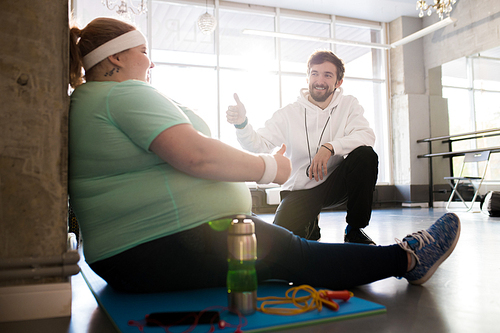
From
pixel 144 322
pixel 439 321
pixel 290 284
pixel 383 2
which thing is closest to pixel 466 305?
pixel 439 321

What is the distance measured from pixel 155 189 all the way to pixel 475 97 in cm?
823

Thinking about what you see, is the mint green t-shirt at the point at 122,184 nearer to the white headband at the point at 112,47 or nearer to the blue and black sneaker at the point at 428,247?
the white headband at the point at 112,47

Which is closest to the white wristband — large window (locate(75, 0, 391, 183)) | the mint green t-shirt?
the mint green t-shirt

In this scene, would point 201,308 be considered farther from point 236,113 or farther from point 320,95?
point 320,95

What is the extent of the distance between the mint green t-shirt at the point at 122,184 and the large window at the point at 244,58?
610 cm

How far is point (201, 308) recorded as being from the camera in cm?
108

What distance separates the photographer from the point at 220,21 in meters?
7.78

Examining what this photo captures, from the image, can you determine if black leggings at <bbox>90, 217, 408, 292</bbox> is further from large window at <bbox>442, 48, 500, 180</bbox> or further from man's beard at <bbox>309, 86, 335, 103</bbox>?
large window at <bbox>442, 48, 500, 180</bbox>

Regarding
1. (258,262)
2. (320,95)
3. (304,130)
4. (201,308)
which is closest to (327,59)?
(320,95)

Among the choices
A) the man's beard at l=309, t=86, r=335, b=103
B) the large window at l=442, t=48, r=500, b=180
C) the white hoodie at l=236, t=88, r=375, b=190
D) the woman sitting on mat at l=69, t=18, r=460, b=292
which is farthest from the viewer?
the large window at l=442, t=48, r=500, b=180

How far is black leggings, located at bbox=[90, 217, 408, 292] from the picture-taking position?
3.72ft

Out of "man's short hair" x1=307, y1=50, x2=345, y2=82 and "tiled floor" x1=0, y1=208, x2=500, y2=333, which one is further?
"man's short hair" x1=307, y1=50, x2=345, y2=82

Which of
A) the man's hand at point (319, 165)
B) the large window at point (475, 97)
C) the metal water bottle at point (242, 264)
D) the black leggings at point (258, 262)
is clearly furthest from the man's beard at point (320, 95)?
the large window at point (475, 97)

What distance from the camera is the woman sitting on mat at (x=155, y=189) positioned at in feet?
3.50
